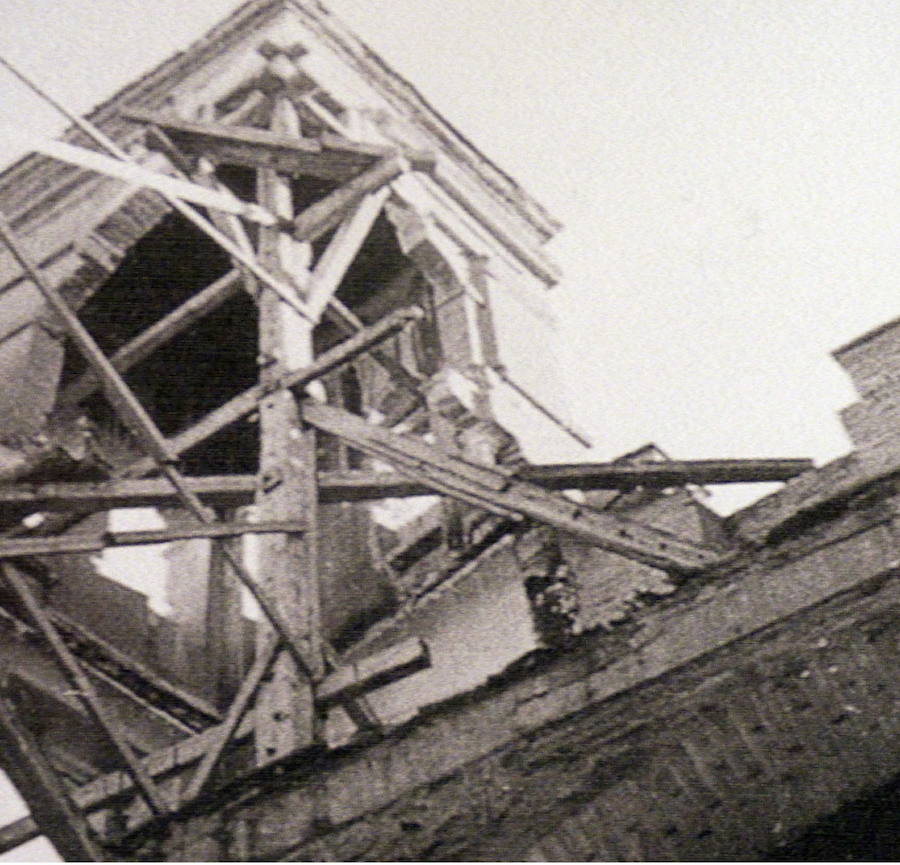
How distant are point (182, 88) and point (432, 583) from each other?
546 centimetres

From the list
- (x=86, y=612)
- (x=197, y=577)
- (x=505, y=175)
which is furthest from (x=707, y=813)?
(x=505, y=175)

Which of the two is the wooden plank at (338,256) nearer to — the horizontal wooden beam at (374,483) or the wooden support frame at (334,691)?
the horizontal wooden beam at (374,483)

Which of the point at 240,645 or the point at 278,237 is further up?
the point at 278,237

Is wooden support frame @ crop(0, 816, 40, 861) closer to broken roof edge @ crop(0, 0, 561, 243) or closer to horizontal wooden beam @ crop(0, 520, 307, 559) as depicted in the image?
horizontal wooden beam @ crop(0, 520, 307, 559)

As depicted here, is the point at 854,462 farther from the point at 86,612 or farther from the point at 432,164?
the point at 86,612

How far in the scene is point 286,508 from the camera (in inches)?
194

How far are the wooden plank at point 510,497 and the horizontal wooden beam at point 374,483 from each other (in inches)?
4.9

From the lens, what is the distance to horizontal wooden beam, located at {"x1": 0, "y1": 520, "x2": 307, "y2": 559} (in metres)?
3.85

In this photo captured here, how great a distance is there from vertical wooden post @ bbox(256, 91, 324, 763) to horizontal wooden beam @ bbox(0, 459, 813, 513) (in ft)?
0.46

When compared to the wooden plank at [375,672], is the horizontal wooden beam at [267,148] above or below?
above

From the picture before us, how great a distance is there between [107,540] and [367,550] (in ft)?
13.8

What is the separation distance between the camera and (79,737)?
7.39 meters

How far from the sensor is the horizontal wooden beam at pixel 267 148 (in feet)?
23.9

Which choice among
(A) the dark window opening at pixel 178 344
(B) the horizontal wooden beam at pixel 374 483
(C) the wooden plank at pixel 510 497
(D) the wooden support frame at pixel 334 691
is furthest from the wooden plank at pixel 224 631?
(C) the wooden plank at pixel 510 497
